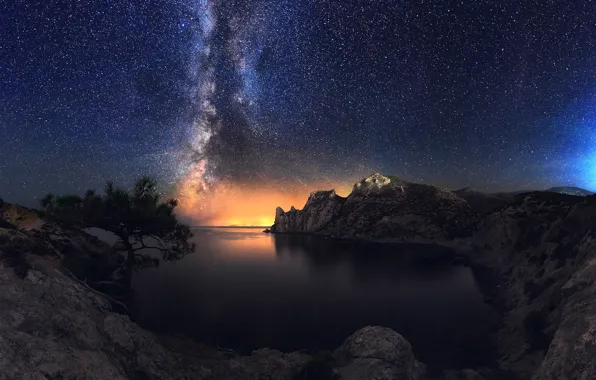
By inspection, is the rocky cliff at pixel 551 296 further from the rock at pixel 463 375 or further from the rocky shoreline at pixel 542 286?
the rock at pixel 463 375

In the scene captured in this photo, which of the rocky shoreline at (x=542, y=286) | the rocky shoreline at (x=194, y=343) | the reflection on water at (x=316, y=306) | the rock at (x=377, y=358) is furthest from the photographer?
the reflection on water at (x=316, y=306)

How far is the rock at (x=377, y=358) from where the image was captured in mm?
23453

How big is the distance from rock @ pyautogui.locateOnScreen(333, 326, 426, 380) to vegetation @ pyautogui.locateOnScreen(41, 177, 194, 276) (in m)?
27.7

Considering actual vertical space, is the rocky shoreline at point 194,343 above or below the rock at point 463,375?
above

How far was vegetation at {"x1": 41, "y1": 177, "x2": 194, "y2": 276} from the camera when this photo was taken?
126 ft

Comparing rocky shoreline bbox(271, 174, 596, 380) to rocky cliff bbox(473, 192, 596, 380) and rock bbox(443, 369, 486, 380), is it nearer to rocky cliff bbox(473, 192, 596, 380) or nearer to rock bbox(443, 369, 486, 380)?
rocky cliff bbox(473, 192, 596, 380)

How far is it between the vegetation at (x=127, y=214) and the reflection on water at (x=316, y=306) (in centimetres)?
894

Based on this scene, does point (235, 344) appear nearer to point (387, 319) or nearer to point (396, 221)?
point (387, 319)

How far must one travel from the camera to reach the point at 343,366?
82.4ft

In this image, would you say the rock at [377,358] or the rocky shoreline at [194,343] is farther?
the rock at [377,358]

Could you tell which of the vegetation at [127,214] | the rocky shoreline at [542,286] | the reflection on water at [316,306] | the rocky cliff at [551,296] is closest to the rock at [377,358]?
the reflection on water at [316,306]

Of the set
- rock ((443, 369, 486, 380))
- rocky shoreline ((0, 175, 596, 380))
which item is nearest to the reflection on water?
rock ((443, 369, 486, 380))

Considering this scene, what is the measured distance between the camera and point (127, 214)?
135ft

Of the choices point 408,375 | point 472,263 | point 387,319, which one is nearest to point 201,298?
point 387,319
